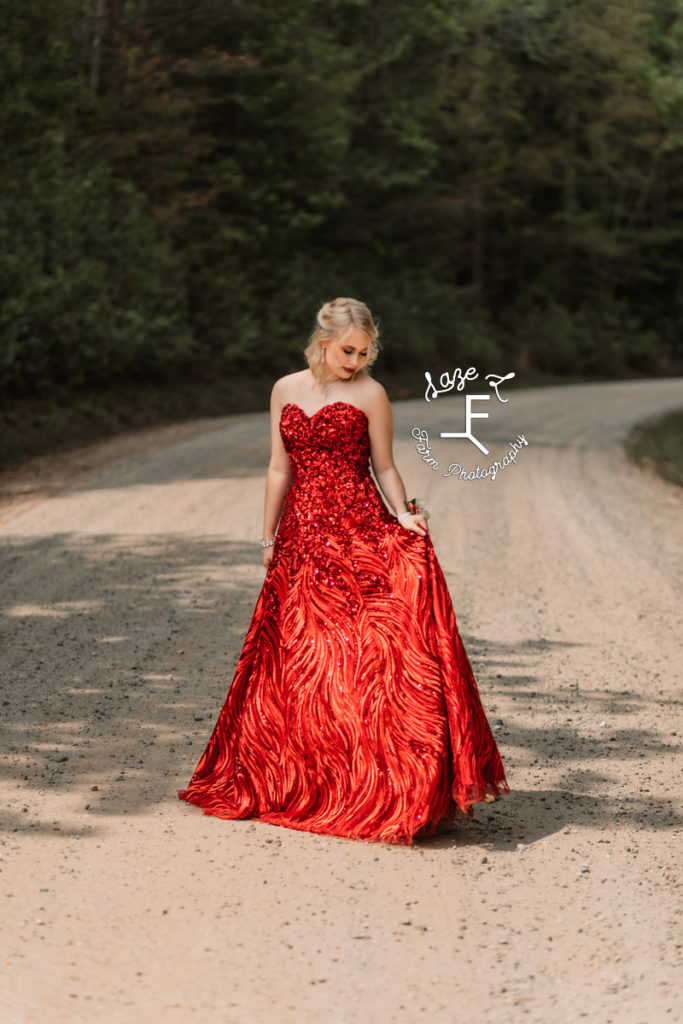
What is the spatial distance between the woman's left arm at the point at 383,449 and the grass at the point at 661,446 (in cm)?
1137

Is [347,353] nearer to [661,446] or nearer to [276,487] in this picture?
[276,487]

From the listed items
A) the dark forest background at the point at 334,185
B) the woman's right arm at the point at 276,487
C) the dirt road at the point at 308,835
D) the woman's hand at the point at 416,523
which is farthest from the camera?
the dark forest background at the point at 334,185

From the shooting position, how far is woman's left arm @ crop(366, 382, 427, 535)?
181 inches

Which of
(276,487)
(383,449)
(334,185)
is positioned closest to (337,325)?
(383,449)

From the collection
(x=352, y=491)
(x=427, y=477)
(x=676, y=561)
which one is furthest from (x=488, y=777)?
(x=427, y=477)

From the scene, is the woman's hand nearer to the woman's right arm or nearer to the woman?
the woman

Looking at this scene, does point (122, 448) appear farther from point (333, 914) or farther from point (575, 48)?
point (575, 48)

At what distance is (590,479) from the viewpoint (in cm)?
1484

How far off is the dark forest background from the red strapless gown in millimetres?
13267

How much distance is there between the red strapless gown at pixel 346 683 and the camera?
438cm

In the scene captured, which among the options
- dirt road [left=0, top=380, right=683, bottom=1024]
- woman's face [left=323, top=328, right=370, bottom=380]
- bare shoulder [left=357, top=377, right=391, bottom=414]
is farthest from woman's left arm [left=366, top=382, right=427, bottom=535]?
dirt road [left=0, top=380, right=683, bottom=1024]

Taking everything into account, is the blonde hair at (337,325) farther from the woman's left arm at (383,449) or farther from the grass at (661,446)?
the grass at (661,446)

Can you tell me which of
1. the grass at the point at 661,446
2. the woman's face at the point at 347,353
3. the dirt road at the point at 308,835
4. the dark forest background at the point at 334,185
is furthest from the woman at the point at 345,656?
the dark forest background at the point at 334,185

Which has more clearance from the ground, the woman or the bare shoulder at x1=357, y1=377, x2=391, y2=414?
the bare shoulder at x1=357, y1=377, x2=391, y2=414
